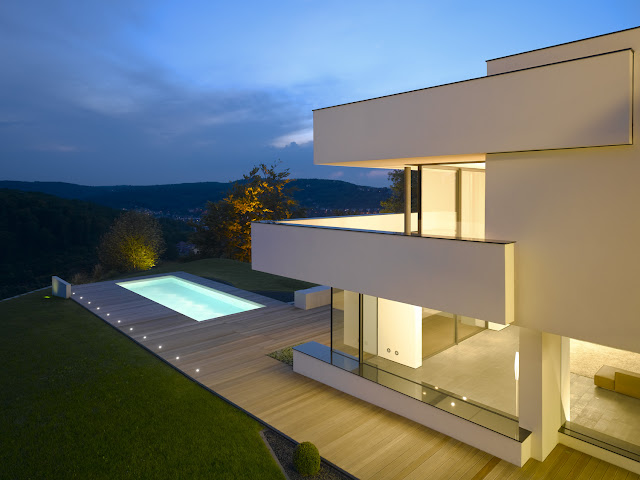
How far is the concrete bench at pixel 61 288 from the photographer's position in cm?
1692

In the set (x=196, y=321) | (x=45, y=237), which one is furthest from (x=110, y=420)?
(x=45, y=237)

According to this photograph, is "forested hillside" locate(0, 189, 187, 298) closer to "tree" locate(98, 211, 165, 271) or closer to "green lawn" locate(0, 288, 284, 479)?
"tree" locate(98, 211, 165, 271)

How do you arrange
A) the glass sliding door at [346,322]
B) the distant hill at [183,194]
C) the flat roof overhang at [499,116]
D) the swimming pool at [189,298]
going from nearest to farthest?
the flat roof overhang at [499,116] → the glass sliding door at [346,322] → the swimming pool at [189,298] → the distant hill at [183,194]

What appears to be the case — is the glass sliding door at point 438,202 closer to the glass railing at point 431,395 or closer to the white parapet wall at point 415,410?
the glass railing at point 431,395

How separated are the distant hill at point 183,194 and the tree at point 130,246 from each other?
68.6 ft

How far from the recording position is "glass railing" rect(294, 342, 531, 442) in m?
6.36

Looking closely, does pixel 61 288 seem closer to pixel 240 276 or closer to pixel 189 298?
pixel 189 298

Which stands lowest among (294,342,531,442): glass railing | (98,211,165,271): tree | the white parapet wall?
the white parapet wall

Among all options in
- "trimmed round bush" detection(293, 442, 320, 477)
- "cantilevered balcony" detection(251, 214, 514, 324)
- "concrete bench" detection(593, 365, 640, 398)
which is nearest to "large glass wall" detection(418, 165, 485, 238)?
"cantilevered balcony" detection(251, 214, 514, 324)

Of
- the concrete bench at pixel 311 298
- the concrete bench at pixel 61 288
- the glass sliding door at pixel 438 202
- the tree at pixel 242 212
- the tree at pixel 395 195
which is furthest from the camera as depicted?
the tree at pixel 395 195

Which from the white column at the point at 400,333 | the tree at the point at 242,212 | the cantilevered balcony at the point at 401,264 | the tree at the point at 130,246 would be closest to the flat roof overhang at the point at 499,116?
the cantilevered balcony at the point at 401,264

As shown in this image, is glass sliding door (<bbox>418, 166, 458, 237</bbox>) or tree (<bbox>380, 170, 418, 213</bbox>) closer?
glass sliding door (<bbox>418, 166, 458, 237</bbox>)

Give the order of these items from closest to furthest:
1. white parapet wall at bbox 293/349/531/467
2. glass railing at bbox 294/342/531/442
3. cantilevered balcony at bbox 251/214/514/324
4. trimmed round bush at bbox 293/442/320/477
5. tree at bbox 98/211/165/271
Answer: cantilevered balcony at bbox 251/214/514/324
trimmed round bush at bbox 293/442/320/477
white parapet wall at bbox 293/349/531/467
glass railing at bbox 294/342/531/442
tree at bbox 98/211/165/271

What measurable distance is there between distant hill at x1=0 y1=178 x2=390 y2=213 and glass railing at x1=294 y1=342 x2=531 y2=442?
35.0m
